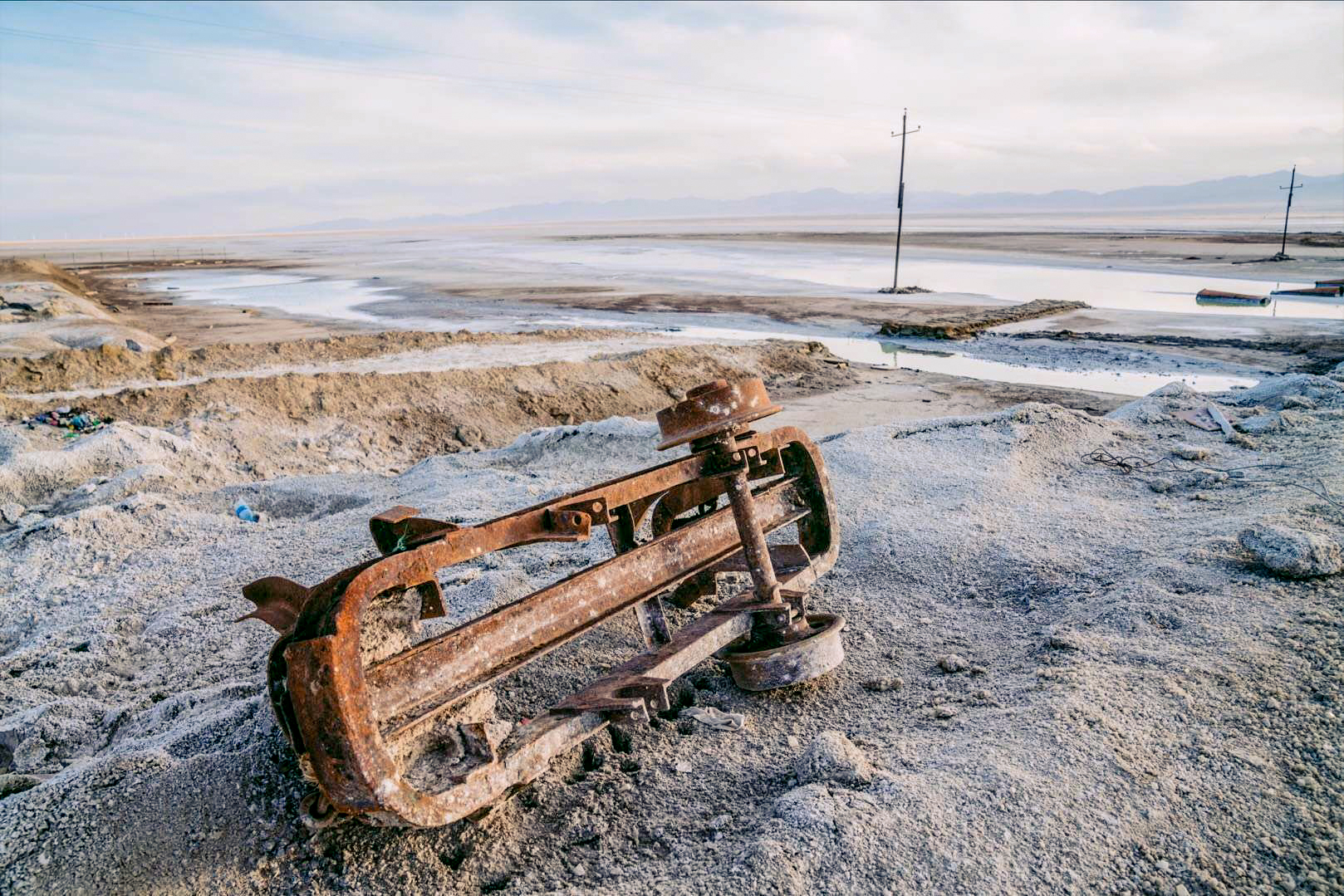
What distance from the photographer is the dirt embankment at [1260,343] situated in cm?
1141

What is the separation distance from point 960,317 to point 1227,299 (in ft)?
22.8

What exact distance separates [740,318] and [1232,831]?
16.1 metres

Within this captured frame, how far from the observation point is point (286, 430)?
335 inches

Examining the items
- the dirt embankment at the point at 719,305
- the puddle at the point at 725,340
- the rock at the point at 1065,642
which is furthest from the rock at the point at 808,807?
the dirt embankment at the point at 719,305

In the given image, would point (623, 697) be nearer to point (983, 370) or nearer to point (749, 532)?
point (749, 532)

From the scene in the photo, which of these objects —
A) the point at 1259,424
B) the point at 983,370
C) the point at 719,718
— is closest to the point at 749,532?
the point at 719,718

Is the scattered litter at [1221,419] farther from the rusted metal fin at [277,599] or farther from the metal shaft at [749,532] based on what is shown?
the rusted metal fin at [277,599]

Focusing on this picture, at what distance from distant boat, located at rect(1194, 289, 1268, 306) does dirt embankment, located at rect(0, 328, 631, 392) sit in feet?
50.0

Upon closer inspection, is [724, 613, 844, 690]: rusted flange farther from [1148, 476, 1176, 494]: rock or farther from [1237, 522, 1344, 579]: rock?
[1148, 476, 1176, 494]: rock

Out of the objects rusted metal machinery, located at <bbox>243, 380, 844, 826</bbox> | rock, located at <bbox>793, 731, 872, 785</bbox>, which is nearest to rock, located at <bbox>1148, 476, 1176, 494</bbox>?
rusted metal machinery, located at <bbox>243, 380, 844, 826</bbox>

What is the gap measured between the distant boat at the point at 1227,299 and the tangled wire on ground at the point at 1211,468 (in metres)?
15.2

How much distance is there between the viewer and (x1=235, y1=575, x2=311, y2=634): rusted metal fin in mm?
2584

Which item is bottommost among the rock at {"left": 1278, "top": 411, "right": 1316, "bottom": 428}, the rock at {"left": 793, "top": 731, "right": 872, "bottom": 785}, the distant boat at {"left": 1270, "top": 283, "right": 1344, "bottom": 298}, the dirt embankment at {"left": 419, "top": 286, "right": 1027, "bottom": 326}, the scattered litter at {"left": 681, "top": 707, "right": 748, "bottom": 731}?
the scattered litter at {"left": 681, "top": 707, "right": 748, "bottom": 731}

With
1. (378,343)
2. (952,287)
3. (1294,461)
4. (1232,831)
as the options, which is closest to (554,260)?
(952,287)
